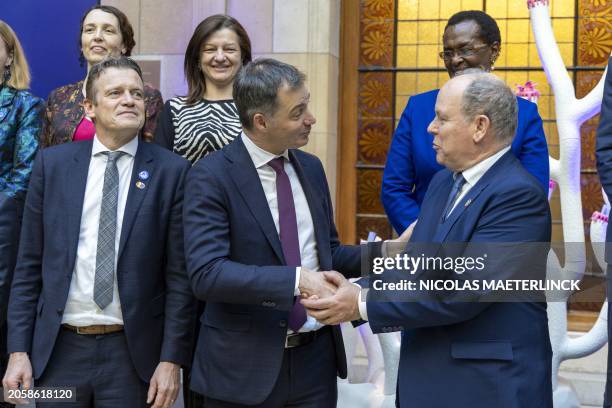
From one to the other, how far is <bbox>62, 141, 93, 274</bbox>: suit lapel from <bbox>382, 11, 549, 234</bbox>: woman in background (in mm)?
1287

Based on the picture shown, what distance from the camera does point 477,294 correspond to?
272 centimetres

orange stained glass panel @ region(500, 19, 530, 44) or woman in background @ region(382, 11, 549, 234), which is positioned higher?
orange stained glass panel @ region(500, 19, 530, 44)

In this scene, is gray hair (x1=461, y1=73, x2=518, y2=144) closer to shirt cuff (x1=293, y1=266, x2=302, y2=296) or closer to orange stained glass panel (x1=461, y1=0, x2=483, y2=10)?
shirt cuff (x1=293, y1=266, x2=302, y2=296)

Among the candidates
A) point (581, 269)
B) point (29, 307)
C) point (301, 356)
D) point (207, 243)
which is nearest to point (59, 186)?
point (29, 307)

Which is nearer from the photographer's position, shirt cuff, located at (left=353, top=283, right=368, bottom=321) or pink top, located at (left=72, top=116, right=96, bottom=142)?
shirt cuff, located at (left=353, top=283, right=368, bottom=321)

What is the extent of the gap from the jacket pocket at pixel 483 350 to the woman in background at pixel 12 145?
204 cm

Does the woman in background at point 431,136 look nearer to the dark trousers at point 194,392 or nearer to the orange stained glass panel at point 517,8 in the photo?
the dark trousers at point 194,392

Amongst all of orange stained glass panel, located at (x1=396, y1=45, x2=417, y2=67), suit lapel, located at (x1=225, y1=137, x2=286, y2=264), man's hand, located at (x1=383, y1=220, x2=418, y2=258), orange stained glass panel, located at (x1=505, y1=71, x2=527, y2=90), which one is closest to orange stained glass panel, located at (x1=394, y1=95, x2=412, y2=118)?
orange stained glass panel, located at (x1=396, y1=45, x2=417, y2=67)

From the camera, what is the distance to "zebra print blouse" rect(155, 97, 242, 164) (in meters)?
3.92

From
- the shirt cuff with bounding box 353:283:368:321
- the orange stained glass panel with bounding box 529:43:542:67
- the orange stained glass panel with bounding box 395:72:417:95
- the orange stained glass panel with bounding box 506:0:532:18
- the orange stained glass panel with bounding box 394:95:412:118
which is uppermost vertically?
the orange stained glass panel with bounding box 506:0:532:18

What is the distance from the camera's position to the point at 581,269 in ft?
15.6

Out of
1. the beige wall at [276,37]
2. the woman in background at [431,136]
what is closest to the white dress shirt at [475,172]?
the woman in background at [431,136]

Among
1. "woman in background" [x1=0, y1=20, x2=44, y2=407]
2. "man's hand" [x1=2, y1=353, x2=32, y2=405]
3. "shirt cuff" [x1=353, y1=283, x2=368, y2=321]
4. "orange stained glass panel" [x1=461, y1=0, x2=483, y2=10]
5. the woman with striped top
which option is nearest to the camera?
"shirt cuff" [x1=353, y1=283, x2=368, y2=321]

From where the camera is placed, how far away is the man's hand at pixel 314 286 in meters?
2.97
